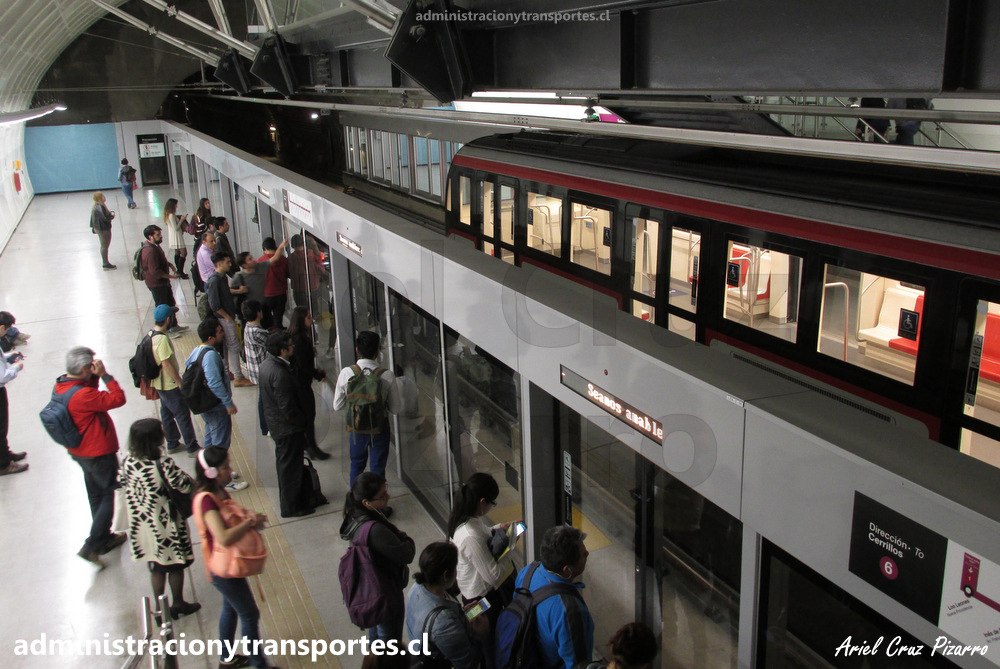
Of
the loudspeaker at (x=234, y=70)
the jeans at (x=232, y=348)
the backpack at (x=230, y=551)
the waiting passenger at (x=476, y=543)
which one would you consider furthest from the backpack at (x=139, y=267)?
the waiting passenger at (x=476, y=543)

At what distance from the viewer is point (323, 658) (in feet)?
15.8

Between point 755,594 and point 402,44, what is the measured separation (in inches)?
131

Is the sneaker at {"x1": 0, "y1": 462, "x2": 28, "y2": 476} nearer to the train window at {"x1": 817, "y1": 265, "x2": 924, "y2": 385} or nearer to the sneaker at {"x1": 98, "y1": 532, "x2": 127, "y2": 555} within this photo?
the sneaker at {"x1": 98, "y1": 532, "x2": 127, "y2": 555}

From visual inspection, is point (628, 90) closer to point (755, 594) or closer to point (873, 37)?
point (873, 37)

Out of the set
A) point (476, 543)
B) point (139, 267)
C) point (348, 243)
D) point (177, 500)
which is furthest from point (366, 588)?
point (139, 267)

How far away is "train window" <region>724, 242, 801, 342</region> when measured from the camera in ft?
15.8

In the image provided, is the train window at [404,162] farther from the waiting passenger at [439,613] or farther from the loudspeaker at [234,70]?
the waiting passenger at [439,613]

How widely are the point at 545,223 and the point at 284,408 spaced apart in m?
3.07

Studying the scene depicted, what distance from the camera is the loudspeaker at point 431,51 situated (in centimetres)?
443

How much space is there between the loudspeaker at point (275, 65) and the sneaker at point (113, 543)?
15.3ft

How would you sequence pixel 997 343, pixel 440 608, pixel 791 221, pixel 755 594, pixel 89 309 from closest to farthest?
1. pixel 755 594
2. pixel 440 608
3. pixel 997 343
4. pixel 791 221
5. pixel 89 309

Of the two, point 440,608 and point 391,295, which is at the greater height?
point 391,295

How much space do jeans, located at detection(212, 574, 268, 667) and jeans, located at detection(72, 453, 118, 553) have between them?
5.78ft

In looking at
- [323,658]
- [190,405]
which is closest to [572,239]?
[190,405]
